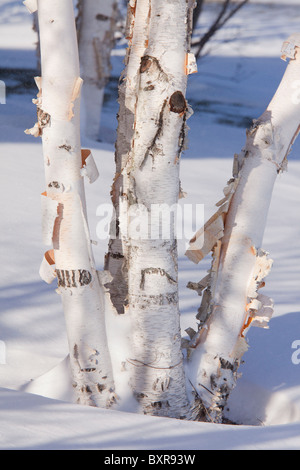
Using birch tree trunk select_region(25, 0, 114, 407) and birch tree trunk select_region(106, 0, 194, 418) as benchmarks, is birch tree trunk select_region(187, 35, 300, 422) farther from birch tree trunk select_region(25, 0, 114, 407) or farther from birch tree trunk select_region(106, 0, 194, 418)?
birch tree trunk select_region(25, 0, 114, 407)

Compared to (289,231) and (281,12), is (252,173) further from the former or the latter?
(281,12)

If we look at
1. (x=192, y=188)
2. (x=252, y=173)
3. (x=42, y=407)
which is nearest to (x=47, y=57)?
(x=252, y=173)

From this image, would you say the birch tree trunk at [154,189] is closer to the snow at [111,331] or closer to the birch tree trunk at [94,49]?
the snow at [111,331]

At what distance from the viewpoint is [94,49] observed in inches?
241

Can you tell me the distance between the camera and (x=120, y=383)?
1.98m

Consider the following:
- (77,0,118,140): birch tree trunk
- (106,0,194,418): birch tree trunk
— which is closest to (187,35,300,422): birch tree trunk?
(106,0,194,418): birch tree trunk

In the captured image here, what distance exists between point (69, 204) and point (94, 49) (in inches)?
183

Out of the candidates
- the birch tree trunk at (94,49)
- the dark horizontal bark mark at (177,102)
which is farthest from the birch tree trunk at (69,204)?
the birch tree trunk at (94,49)

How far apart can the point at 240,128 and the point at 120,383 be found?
602 centimetres

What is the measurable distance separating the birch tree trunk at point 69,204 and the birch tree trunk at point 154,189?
0.38ft

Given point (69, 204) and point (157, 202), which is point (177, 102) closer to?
point (157, 202)

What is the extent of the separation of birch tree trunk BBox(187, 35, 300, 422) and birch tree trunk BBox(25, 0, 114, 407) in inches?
13.5

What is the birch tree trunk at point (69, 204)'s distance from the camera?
5.59ft

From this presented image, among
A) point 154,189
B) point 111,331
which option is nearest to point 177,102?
point 154,189
